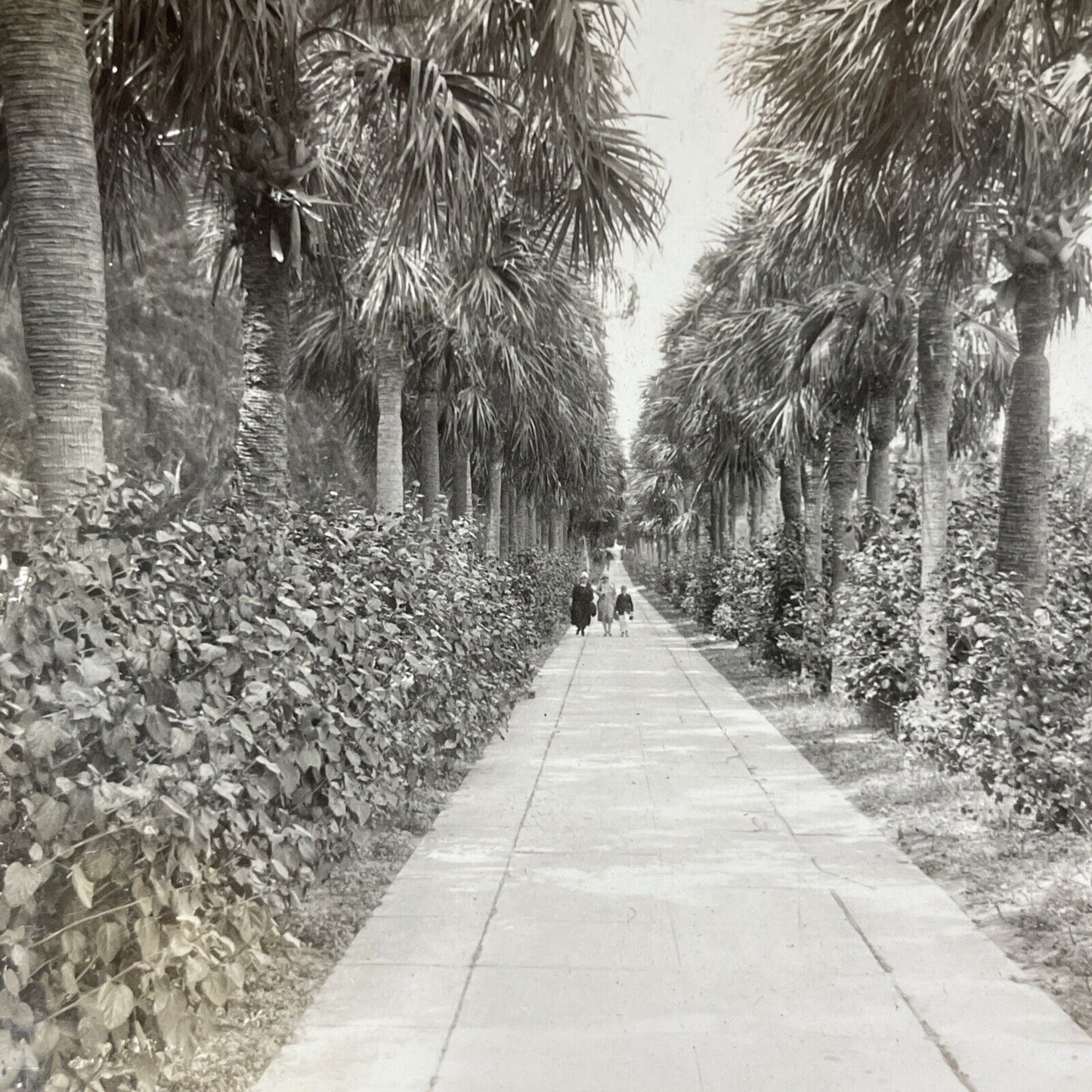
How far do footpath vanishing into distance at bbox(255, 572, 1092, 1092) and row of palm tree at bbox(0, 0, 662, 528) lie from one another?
236 centimetres

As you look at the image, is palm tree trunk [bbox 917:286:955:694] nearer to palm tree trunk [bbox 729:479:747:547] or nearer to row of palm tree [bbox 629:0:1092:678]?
row of palm tree [bbox 629:0:1092:678]

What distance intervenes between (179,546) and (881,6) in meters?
5.06

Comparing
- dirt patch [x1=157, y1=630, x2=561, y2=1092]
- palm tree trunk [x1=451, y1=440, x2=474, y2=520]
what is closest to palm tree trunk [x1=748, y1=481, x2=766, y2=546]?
palm tree trunk [x1=451, y1=440, x2=474, y2=520]

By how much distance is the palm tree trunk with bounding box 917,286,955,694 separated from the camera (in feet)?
31.1

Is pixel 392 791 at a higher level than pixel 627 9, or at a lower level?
lower

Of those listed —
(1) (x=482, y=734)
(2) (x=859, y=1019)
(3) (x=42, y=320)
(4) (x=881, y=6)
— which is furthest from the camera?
(1) (x=482, y=734)

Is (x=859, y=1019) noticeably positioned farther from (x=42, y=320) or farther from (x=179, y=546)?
(x=42, y=320)

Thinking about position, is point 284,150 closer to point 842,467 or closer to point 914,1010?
point 914,1010

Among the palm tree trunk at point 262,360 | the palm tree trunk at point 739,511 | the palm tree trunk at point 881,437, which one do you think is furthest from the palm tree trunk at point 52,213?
the palm tree trunk at point 739,511

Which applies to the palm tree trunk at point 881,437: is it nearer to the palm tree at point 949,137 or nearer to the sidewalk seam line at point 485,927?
the palm tree at point 949,137

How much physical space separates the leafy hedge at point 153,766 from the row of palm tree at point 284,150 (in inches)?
22.1

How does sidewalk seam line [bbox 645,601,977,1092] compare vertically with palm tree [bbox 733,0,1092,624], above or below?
below

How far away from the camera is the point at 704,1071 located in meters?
3.87

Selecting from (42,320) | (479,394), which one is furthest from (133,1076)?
(479,394)
